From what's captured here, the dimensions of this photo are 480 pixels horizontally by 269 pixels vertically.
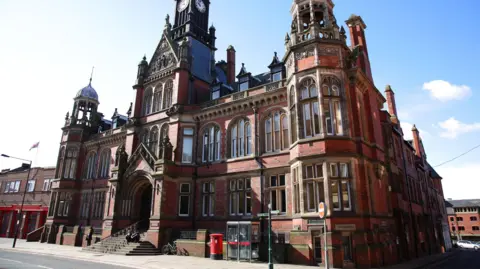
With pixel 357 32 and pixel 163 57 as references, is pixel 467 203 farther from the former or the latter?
pixel 163 57

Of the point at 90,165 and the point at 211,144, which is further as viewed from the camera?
the point at 90,165

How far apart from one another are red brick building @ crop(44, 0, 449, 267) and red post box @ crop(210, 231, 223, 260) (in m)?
1.73

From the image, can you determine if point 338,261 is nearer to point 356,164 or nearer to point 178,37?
point 356,164

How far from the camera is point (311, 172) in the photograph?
18.9 metres

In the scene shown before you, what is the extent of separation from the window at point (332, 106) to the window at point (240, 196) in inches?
328

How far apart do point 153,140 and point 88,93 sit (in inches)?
707

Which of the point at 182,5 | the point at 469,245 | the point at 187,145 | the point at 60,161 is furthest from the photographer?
the point at 469,245

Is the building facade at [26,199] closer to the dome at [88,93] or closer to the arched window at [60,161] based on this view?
the arched window at [60,161]

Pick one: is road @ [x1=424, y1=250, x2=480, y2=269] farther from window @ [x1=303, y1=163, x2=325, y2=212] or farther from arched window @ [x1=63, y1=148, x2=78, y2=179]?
arched window @ [x1=63, y1=148, x2=78, y2=179]

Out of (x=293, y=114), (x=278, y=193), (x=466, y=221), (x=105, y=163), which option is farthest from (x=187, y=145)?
(x=466, y=221)

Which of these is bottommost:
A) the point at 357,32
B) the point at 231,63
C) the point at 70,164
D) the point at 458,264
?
the point at 458,264

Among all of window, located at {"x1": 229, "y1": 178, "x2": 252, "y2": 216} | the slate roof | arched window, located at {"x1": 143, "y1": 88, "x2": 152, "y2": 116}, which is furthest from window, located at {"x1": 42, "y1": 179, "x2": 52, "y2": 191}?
the slate roof

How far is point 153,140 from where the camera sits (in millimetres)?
31188

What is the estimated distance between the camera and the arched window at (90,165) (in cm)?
Answer: 3862
